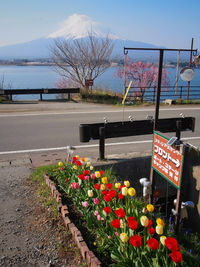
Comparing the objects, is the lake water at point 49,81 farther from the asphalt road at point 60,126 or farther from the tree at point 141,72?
the asphalt road at point 60,126

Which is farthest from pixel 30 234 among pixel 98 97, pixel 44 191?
pixel 98 97

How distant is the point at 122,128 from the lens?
6281 millimetres

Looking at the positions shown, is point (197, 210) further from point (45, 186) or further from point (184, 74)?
point (45, 186)

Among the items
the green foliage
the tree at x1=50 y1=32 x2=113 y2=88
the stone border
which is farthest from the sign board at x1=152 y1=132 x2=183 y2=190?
the tree at x1=50 y1=32 x2=113 y2=88

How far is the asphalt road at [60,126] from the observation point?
27.2ft

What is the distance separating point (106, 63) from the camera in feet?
71.9

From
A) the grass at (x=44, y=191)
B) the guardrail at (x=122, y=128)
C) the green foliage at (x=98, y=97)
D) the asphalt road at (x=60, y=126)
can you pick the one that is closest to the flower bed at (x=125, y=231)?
the grass at (x=44, y=191)

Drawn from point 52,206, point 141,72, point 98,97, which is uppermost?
point 141,72

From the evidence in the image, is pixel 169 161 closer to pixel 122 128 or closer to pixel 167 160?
pixel 167 160

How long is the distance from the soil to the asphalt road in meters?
2.92

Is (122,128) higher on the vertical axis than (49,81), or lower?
lower

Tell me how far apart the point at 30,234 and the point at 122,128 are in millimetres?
3246

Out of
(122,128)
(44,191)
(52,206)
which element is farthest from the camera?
(122,128)

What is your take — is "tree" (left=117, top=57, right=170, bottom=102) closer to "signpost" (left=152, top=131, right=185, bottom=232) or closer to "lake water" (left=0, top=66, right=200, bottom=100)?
"lake water" (left=0, top=66, right=200, bottom=100)
